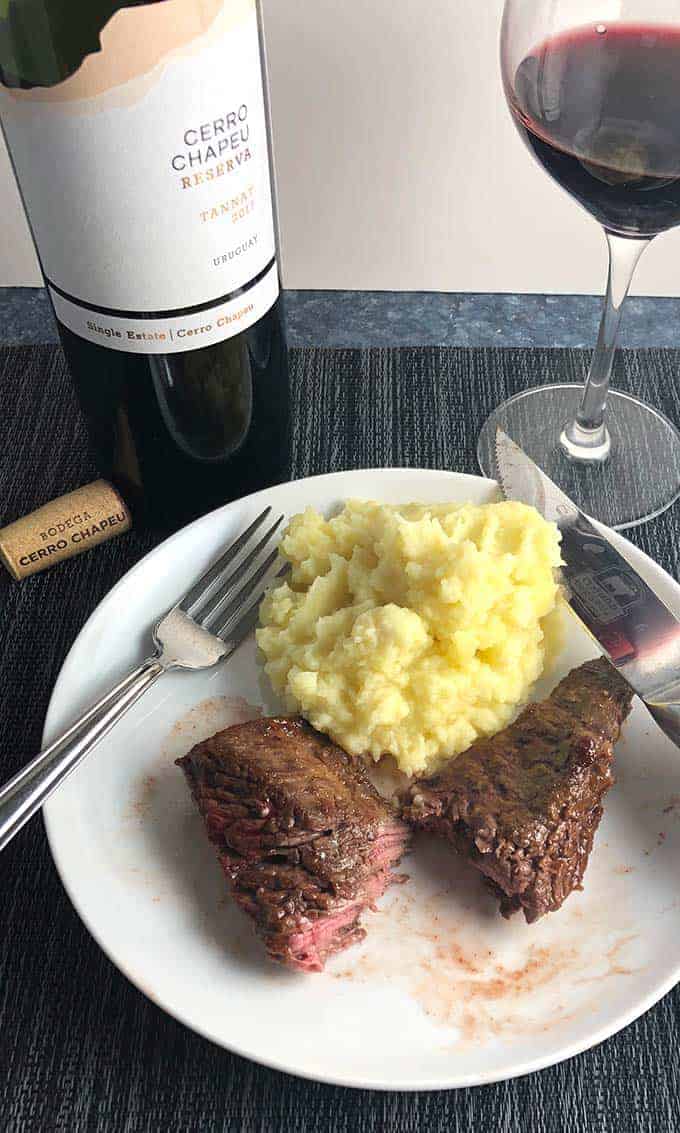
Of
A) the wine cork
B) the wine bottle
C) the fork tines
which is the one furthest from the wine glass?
the wine cork

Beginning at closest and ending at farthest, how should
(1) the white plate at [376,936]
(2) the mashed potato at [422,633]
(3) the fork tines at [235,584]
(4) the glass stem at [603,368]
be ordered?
(1) the white plate at [376,936] → (2) the mashed potato at [422,633] → (3) the fork tines at [235,584] → (4) the glass stem at [603,368]

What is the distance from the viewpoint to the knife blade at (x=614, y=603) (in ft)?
4.57

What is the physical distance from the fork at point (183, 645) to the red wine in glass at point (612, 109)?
66 cm

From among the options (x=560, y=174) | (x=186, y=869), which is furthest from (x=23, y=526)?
(x=560, y=174)

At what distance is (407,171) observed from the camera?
2158 millimetres

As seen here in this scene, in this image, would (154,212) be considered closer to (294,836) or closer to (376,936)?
(294,836)

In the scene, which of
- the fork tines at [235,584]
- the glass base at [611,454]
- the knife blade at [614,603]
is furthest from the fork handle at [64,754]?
the glass base at [611,454]

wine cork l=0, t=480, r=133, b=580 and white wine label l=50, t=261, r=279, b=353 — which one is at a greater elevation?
white wine label l=50, t=261, r=279, b=353

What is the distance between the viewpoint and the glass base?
1.87 meters

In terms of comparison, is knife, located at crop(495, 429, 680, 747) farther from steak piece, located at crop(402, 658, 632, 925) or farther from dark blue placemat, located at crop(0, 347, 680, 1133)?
dark blue placemat, located at crop(0, 347, 680, 1133)

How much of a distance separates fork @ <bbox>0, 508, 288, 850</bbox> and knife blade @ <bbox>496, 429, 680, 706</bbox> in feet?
1.34

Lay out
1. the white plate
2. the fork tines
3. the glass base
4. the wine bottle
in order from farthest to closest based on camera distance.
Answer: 1. the glass base
2. the fork tines
3. the wine bottle
4. the white plate

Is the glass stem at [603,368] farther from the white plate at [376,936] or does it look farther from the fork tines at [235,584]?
the fork tines at [235,584]

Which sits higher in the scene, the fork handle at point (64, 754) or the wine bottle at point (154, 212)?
the wine bottle at point (154, 212)
